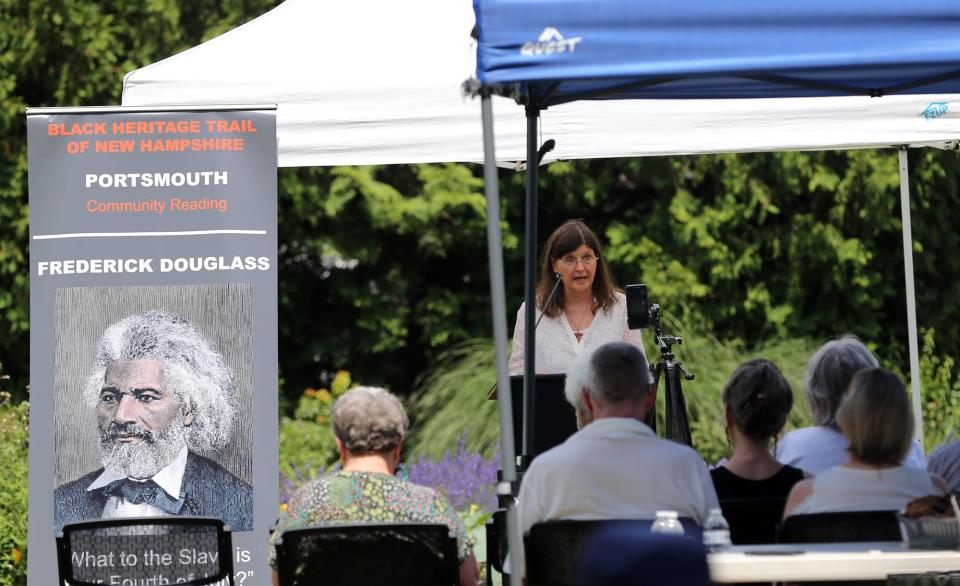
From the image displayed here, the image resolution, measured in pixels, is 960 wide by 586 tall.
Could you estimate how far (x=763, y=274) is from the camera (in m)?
10.2

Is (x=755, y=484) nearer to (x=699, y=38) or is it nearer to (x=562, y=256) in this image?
(x=699, y=38)

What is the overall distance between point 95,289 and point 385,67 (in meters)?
1.37

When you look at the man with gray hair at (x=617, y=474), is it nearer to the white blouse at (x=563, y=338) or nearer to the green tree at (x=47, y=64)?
the white blouse at (x=563, y=338)

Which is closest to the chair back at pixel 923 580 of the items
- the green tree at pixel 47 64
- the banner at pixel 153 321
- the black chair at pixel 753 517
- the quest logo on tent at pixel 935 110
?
the black chair at pixel 753 517

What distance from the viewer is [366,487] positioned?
333cm

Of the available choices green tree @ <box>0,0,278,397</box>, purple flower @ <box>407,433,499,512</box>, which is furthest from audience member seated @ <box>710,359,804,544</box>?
green tree @ <box>0,0,278,397</box>

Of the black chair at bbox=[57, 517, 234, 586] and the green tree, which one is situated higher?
the green tree

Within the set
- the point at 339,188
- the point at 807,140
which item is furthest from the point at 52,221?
the point at 339,188

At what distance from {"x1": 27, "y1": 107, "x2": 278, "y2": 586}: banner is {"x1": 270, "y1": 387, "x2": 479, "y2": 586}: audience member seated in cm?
152

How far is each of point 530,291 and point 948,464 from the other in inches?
54.4

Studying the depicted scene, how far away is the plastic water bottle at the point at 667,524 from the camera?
2.94 metres

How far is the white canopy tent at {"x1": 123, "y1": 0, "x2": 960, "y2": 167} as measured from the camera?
4980mm

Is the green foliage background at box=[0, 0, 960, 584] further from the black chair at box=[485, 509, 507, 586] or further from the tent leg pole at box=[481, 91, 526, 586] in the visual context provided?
the tent leg pole at box=[481, 91, 526, 586]

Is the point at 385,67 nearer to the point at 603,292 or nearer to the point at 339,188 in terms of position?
the point at 603,292
